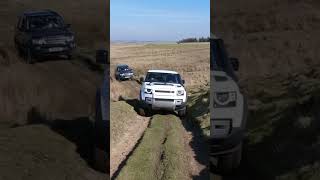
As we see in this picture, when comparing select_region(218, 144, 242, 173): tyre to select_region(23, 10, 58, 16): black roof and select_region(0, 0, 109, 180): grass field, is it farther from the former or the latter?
select_region(23, 10, 58, 16): black roof

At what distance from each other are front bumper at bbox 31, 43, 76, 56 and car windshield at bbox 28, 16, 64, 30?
264mm

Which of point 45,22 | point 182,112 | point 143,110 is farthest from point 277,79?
point 143,110

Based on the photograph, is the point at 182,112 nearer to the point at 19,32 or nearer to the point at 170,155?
the point at 170,155

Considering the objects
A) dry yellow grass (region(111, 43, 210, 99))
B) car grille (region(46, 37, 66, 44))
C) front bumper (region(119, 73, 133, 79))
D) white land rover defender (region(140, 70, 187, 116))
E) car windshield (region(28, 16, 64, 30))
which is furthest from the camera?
front bumper (region(119, 73, 133, 79))

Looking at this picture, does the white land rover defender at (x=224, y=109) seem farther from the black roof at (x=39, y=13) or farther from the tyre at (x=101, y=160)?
the black roof at (x=39, y=13)

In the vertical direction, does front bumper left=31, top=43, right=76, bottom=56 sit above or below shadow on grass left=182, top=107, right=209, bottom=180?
above

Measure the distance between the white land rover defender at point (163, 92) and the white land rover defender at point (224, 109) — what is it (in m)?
6.02

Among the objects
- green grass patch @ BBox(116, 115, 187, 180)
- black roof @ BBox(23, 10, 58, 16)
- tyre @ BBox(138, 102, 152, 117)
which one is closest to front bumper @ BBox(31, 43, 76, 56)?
black roof @ BBox(23, 10, 58, 16)

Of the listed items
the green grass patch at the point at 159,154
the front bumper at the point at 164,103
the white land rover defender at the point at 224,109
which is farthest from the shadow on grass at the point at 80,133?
the front bumper at the point at 164,103

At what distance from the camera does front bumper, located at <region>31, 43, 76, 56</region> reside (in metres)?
6.47

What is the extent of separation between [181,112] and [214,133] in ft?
24.6

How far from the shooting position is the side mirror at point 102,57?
6.33 m

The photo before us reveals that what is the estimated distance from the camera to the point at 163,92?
1278 cm

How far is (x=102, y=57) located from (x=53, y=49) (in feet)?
2.35
